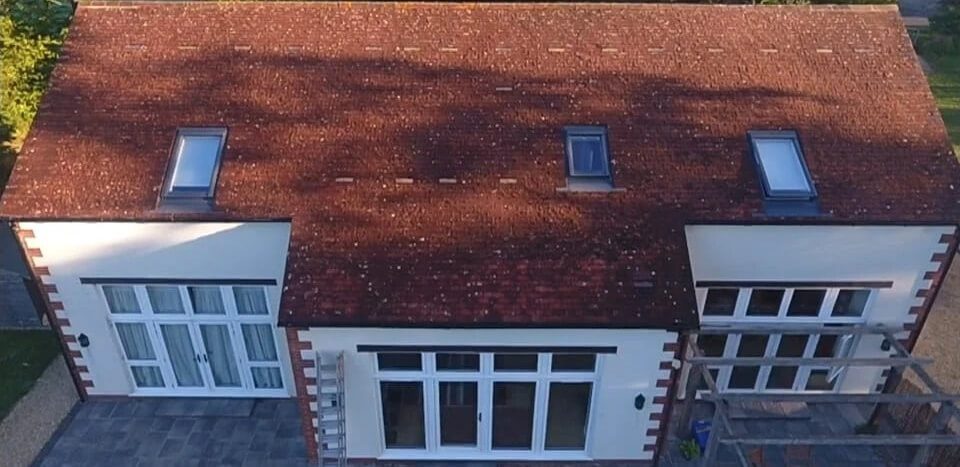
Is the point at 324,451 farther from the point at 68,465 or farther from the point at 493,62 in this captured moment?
the point at 493,62

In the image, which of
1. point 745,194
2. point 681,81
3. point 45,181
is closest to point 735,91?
point 681,81

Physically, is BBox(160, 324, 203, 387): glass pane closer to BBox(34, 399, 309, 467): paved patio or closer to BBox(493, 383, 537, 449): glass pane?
BBox(34, 399, 309, 467): paved patio

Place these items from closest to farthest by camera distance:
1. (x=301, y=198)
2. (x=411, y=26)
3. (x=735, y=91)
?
(x=301, y=198), (x=735, y=91), (x=411, y=26)

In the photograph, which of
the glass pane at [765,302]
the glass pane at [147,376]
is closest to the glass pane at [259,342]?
the glass pane at [147,376]

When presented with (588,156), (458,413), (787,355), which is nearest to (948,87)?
(787,355)

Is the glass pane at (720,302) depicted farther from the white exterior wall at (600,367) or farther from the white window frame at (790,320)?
the white exterior wall at (600,367)

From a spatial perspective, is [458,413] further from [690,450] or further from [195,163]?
[195,163]

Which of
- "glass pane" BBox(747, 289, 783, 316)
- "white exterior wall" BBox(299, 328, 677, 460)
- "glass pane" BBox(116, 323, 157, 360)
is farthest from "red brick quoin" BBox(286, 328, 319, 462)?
"glass pane" BBox(747, 289, 783, 316)
